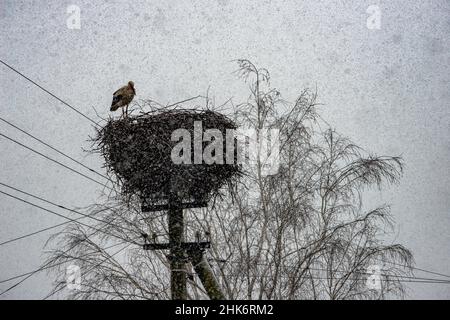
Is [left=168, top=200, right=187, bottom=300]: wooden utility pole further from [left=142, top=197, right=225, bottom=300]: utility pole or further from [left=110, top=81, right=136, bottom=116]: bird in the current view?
[left=110, top=81, right=136, bottom=116]: bird

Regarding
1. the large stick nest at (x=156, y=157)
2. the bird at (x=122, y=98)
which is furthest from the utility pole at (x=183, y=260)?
the bird at (x=122, y=98)

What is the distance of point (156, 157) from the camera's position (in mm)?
5383

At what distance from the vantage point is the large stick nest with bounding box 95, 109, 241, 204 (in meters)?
5.38

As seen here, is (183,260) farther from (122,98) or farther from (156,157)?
(122,98)

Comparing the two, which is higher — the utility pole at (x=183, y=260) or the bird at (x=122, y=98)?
the bird at (x=122, y=98)

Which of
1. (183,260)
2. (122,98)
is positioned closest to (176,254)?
(183,260)

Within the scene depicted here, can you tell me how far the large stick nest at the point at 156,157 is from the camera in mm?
5375

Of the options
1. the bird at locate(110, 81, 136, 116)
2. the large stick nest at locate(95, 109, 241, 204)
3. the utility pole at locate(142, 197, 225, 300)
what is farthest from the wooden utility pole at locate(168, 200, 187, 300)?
the bird at locate(110, 81, 136, 116)

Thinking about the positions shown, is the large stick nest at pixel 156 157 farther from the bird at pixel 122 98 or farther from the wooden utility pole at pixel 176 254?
the bird at pixel 122 98

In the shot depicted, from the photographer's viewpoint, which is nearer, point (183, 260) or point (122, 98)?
point (183, 260)

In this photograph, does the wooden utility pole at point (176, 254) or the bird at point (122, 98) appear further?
the bird at point (122, 98)

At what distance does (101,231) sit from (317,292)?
7.61 feet

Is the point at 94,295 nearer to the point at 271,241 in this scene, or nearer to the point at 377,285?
the point at 271,241
